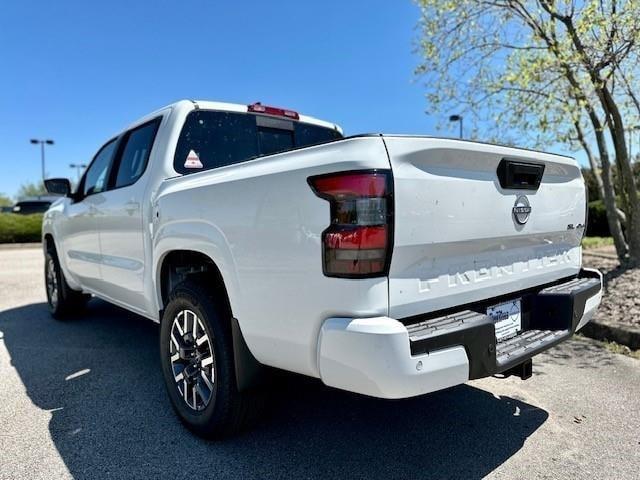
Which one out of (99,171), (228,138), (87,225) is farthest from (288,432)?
(99,171)

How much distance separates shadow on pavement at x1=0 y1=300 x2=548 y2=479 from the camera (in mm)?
2404

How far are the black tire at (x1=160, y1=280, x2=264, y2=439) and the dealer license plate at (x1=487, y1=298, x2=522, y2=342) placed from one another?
130 cm

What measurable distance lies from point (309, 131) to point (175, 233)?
1741mm

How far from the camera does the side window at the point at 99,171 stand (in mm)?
4401

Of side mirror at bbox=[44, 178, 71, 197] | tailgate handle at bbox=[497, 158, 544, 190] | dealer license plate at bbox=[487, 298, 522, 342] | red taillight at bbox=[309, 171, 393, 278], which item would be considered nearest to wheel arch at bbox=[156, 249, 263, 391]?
red taillight at bbox=[309, 171, 393, 278]

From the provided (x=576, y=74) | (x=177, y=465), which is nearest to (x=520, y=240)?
(x=177, y=465)

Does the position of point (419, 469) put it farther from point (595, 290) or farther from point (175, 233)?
point (175, 233)

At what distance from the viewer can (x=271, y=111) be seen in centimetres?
384

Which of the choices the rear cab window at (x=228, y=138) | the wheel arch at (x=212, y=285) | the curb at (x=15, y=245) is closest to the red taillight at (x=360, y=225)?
the wheel arch at (x=212, y=285)

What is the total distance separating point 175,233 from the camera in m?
2.81

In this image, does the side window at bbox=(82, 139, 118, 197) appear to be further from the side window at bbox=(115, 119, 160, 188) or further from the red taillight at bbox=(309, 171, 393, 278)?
the red taillight at bbox=(309, 171, 393, 278)

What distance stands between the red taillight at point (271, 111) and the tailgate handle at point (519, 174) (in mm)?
2072

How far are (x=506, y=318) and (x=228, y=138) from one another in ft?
7.55

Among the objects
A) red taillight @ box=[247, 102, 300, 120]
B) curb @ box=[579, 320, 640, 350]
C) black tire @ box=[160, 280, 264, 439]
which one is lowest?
curb @ box=[579, 320, 640, 350]
